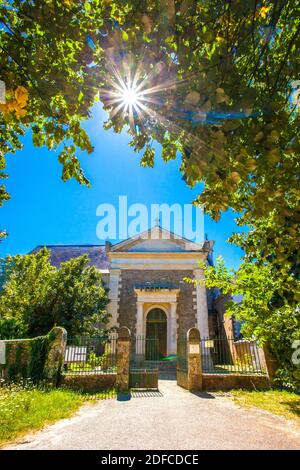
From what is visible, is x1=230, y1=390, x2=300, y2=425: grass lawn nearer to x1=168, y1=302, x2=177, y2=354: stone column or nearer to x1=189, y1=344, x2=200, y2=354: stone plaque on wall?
x1=189, y1=344, x2=200, y2=354: stone plaque on wall

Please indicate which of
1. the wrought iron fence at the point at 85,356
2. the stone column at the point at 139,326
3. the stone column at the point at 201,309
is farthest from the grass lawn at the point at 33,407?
the stone column at the point at 201,309

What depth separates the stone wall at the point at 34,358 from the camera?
28.7 feet

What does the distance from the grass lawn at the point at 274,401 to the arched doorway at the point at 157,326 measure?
7.46m

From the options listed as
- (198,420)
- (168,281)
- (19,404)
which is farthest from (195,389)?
(168,281)

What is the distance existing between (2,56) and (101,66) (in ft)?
3.30

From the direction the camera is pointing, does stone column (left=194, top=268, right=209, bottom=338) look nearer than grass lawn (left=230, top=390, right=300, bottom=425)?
No

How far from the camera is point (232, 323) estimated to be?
1723cm

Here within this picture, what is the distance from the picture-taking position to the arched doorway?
51.1ft

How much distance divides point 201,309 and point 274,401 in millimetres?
8583

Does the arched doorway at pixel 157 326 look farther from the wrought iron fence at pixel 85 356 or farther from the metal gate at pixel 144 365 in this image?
the wrought iron fence at pixel 85 356

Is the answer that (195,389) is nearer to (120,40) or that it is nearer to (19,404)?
(19,404)

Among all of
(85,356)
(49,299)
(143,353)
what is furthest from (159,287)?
(85,356)

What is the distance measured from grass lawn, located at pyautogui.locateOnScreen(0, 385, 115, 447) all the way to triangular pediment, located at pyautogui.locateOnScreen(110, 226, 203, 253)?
32.8ft

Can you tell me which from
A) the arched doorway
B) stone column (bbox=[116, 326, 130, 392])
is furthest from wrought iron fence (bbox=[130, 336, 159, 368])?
stone column (bbox=[116, 326, 130, 392])
